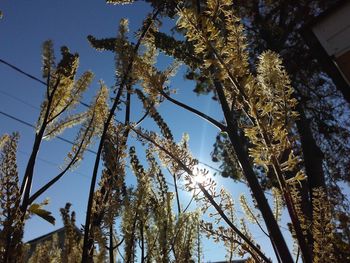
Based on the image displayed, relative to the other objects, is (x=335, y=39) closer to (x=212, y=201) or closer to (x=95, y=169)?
(x=212, y=201)

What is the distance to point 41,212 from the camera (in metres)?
2.21

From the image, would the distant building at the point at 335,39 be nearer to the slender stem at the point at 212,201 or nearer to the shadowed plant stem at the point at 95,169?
the shadowed plant stem at the point at 95,169

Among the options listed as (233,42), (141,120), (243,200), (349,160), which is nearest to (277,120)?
(233,42)

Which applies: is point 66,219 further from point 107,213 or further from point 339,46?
point 339,46

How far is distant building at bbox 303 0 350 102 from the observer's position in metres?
1.99

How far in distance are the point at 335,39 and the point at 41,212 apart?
6.63 feet

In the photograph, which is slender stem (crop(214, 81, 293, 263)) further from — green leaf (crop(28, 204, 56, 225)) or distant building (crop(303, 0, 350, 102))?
green leaf (crop(28, 204, 56, 225))

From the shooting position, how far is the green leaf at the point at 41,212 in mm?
2115

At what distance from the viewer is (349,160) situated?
29.9ft

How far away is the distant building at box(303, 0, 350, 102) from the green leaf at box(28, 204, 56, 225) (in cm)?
191

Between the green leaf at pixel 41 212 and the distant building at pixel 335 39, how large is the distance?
1913 mm

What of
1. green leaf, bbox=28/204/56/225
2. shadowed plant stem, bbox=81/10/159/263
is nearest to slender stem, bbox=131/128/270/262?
shadowed plant stem, bbox=81/10/159/263

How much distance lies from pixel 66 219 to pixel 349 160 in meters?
8.67

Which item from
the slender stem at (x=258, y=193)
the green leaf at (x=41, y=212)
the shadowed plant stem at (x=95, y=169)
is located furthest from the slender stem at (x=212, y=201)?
the green leaf at (x=41, y=212)
